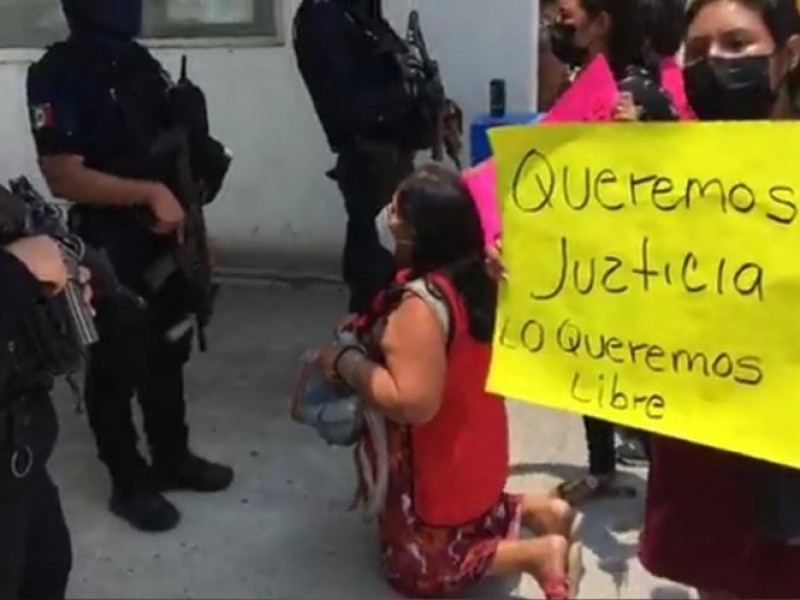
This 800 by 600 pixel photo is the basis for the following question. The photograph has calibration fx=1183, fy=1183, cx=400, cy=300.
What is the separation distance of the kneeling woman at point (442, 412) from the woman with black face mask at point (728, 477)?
2.20ft

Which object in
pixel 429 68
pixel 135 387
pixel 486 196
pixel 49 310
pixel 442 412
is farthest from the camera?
pixel 429 68

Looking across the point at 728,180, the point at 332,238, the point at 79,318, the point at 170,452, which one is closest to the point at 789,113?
the point at 728,180

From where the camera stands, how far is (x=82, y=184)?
2.34m

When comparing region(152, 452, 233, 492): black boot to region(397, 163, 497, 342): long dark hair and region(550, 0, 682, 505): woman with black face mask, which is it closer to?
region(397, 163, 497, 342): long dark hair

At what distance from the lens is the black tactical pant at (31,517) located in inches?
60.3

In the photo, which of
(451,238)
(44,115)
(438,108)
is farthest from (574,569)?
(44,115)

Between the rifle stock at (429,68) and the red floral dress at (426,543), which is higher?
the rifle stock at (429,68)

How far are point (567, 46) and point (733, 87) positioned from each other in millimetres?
966

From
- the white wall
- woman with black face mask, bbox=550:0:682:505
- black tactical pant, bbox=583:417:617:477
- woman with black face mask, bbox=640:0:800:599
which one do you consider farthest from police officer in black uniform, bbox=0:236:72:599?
the white wall

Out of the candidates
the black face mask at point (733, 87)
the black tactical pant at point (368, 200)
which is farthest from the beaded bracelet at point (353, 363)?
the black face mask at point (733, 87)

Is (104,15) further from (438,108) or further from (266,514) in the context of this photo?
(266,514)

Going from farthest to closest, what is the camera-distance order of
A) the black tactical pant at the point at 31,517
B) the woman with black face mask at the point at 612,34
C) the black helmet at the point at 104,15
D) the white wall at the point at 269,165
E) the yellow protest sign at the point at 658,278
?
the white wall at the point at 269,165, the black helmet at the point at 104,15, the woman with black face mask at the point at 612,34, the black tactical pant at the point at 31,517, the yellow protest sign at the point at 658,278

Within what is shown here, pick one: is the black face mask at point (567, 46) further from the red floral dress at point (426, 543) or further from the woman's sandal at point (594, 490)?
the woman's sandal at point (594, 490)

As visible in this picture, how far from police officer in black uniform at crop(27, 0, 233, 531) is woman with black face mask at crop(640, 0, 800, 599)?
1.27 metres
